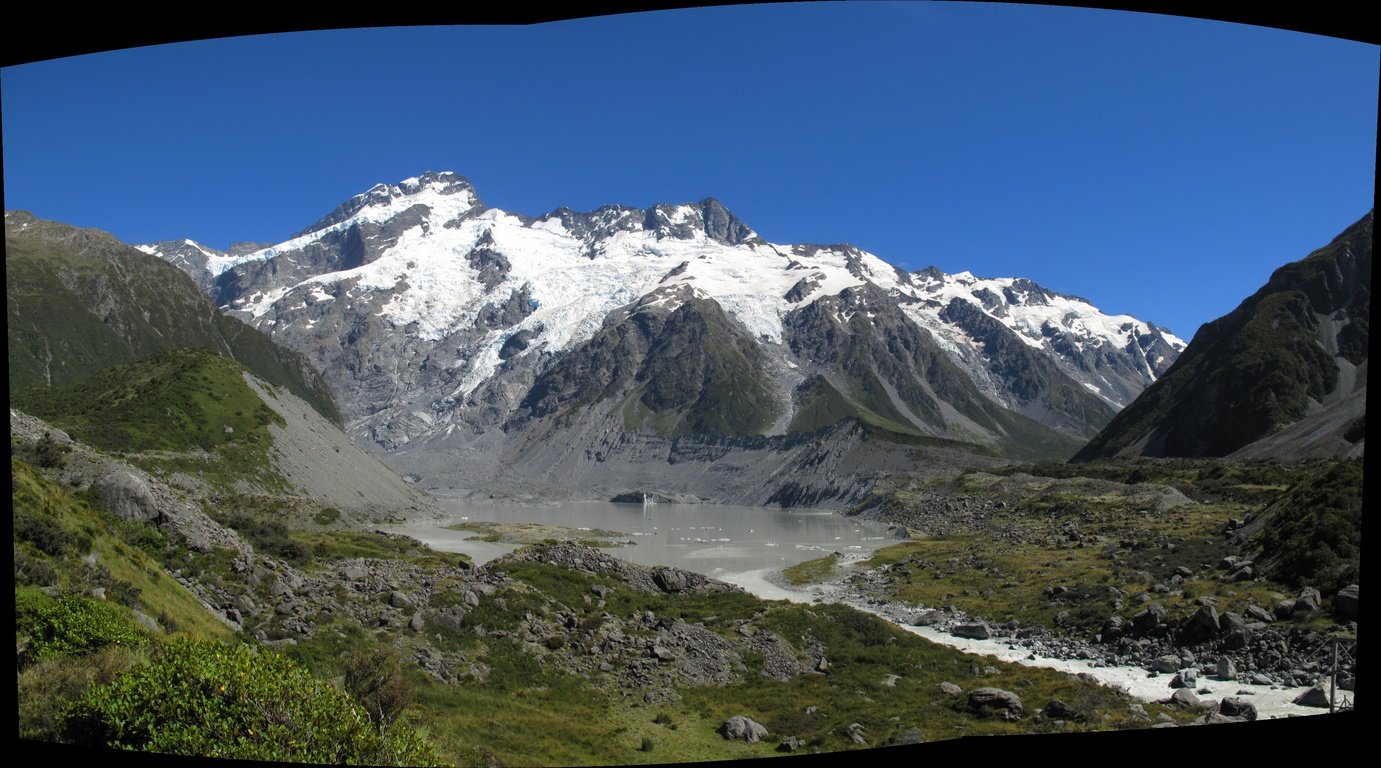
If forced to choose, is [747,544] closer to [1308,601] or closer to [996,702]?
[1308,601]

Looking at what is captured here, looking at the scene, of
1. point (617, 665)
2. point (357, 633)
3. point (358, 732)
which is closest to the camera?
point (358, 732)

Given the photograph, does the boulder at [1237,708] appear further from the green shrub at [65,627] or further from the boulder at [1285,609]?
the green shrub at [65,627]

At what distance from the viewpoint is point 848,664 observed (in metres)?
32.4

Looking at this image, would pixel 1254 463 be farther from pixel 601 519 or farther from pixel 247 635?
pixel 247 635

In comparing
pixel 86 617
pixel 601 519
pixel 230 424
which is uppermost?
pixel 230 424

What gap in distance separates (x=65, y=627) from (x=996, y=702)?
909 inches

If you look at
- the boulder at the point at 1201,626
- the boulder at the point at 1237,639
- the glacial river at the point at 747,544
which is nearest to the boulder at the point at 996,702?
the glacial river at the point at 747,544

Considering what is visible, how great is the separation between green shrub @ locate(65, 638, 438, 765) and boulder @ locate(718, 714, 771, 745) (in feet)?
45.9

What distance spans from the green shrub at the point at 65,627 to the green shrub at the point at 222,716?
3012mm

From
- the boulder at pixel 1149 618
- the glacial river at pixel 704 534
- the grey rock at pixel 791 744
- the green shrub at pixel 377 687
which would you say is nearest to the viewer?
the green shrub at pixel 377 687

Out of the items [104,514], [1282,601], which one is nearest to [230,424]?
[104,514]

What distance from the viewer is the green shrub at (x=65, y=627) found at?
41.2 feet

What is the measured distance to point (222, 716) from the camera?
9641 mm

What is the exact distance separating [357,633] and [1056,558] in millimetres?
45429
